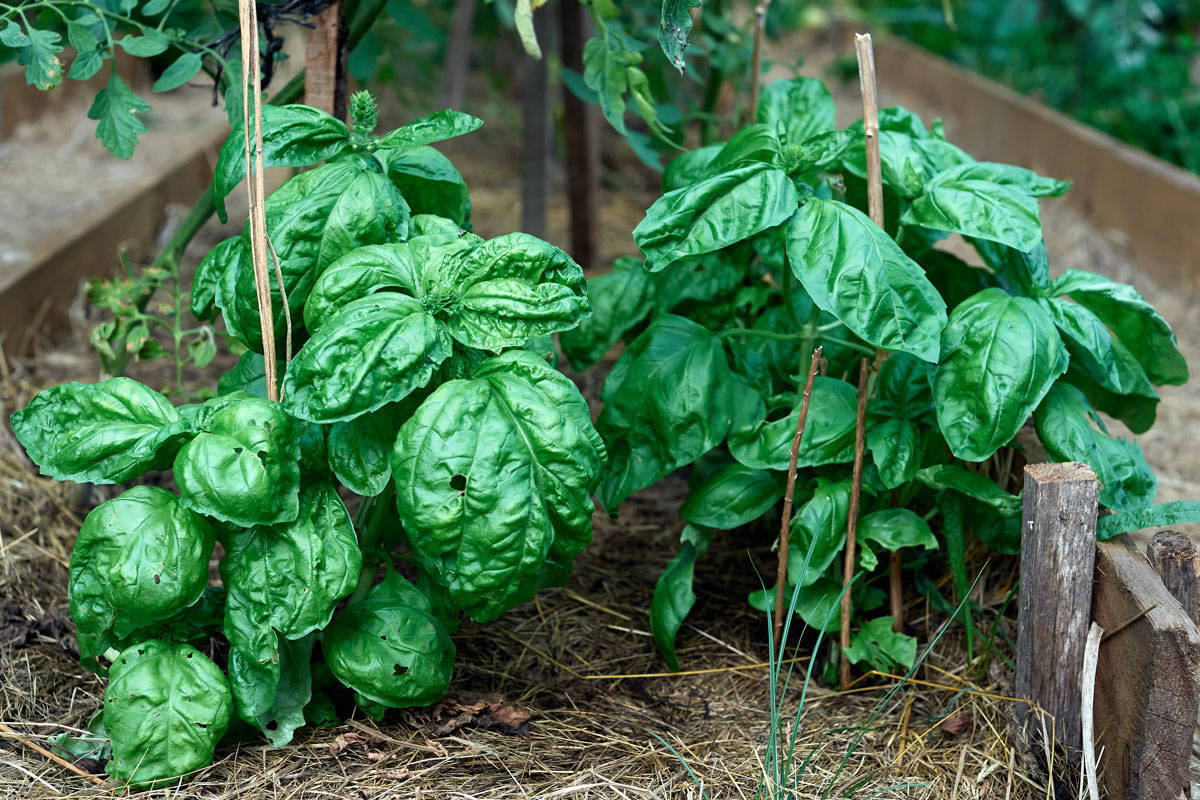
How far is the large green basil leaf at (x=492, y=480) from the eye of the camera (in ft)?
4.43

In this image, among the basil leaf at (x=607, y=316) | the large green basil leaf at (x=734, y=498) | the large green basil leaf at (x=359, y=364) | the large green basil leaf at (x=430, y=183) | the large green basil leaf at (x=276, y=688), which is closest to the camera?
the large green basil leaf at (x=359, y=364)

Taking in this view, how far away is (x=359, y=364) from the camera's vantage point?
1.35 m

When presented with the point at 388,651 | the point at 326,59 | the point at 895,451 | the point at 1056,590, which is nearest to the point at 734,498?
the point at 895,451

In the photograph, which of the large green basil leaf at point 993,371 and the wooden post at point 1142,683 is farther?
the large green basil leaf at point 993,371

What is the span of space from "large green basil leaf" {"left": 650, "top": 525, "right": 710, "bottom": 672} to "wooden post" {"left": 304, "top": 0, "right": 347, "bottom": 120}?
3.13ft

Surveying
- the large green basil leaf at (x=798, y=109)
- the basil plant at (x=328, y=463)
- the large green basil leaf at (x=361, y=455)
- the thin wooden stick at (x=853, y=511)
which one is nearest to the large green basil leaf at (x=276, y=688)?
the basil plant at (x=328, y=463)

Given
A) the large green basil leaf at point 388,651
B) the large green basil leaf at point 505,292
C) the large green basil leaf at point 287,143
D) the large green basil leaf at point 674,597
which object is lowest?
the large green basil leaf at point 674,597

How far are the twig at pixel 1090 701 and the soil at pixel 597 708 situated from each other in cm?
13

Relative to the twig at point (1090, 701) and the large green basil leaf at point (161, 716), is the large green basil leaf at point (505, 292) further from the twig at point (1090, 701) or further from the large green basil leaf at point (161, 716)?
the twig at point (1090, 701)

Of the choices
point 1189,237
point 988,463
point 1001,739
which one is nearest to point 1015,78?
point 1189,237

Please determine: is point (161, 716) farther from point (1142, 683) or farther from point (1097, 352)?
point (1097, 352)

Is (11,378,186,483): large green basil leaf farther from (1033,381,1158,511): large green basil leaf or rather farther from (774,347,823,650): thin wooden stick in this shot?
(1033,381,1158,511): large green basil leaf

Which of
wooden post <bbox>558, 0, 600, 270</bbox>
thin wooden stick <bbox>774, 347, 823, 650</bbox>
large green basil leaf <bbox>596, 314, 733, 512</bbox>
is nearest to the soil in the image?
thin wooden stick <bbox>774, 347, 823, 650</bbox>

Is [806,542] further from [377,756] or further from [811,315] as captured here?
[377,756]
